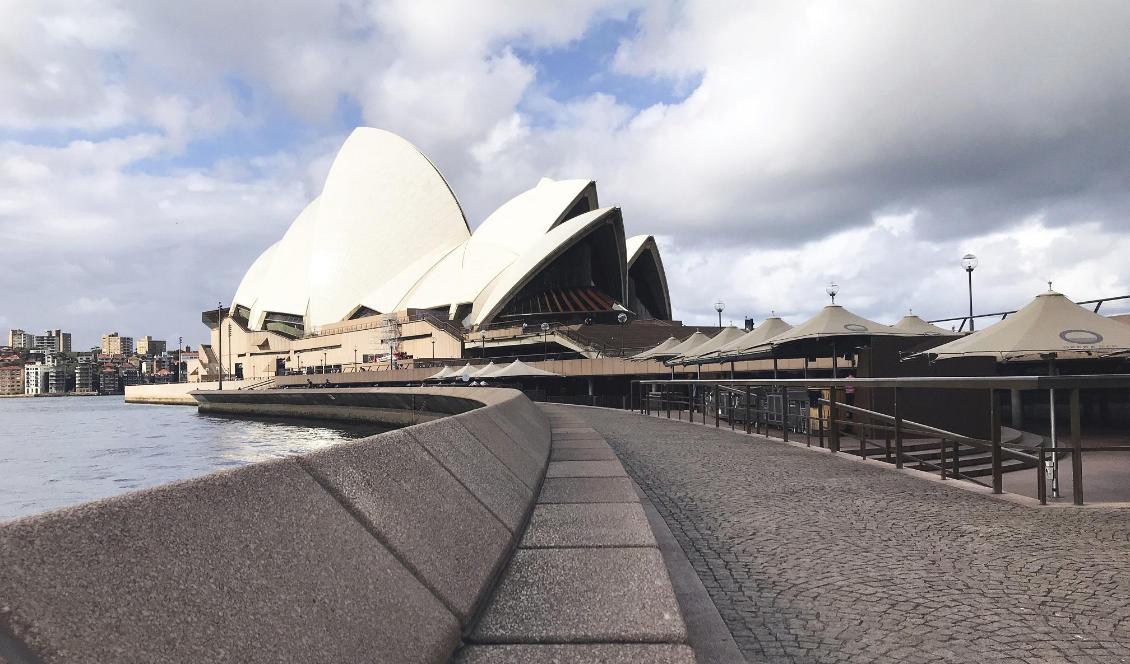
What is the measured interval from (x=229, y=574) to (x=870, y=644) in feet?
7.75

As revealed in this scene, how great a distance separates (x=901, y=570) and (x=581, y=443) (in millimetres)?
5545

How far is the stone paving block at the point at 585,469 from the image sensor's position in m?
6.25

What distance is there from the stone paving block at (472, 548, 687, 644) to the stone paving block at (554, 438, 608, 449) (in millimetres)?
5158

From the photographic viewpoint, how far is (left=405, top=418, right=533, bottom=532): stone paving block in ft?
12.8

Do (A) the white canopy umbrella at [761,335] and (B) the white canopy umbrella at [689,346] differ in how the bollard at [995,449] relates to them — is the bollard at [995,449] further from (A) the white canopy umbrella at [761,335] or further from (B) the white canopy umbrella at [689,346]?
(B) the white canopy umbrella at [689,346]

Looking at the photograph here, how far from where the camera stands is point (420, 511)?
9.79 feet

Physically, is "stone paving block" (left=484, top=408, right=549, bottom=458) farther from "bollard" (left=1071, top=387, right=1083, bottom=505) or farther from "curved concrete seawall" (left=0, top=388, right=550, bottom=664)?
"bollard" (left=1071, top=387, right=1083, bottom=505)

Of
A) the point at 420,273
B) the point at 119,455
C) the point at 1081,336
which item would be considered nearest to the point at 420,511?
the point at 1081,336

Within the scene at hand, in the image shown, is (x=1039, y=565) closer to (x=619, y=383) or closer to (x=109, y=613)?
(x=109, y=613)

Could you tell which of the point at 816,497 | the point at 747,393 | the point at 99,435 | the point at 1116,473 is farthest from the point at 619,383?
the point at 816,497

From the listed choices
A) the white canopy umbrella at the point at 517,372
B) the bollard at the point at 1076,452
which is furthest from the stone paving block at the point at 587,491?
the white canopy umbrella at the point at 517,372

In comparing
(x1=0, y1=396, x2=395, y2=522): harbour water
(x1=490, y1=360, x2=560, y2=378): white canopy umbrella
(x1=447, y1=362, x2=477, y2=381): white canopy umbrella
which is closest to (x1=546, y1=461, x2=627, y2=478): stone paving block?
(x1=0, y1=396, x2=395, y2=522): harbour water

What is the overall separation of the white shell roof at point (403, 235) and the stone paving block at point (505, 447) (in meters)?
58.7

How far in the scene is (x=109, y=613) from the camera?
4.54 feet
